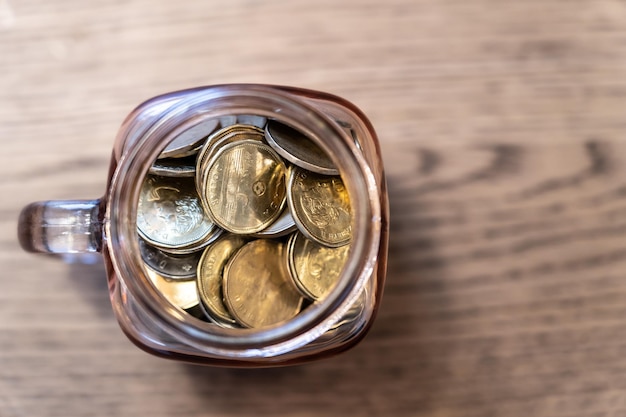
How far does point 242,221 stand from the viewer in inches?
19.6

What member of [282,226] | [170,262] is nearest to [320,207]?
[282,226]

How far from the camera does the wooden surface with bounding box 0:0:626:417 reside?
618mm

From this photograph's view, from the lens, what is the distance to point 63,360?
2.04ft

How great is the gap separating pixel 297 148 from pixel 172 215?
131 mm

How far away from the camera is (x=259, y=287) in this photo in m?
0.52

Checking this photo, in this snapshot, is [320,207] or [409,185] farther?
[409,185]

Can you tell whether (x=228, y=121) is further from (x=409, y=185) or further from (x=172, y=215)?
(x=409, y=185)

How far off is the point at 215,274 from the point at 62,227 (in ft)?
0.48

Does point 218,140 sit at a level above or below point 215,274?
above

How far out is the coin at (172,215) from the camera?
51 cm

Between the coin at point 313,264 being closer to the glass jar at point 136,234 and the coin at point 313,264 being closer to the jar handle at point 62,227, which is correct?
the glass jar at point 136,234

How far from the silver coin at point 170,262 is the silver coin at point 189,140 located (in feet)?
0.30

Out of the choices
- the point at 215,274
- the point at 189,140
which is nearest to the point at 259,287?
the point at 215,274

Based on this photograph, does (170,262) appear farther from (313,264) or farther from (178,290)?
(313,264)
